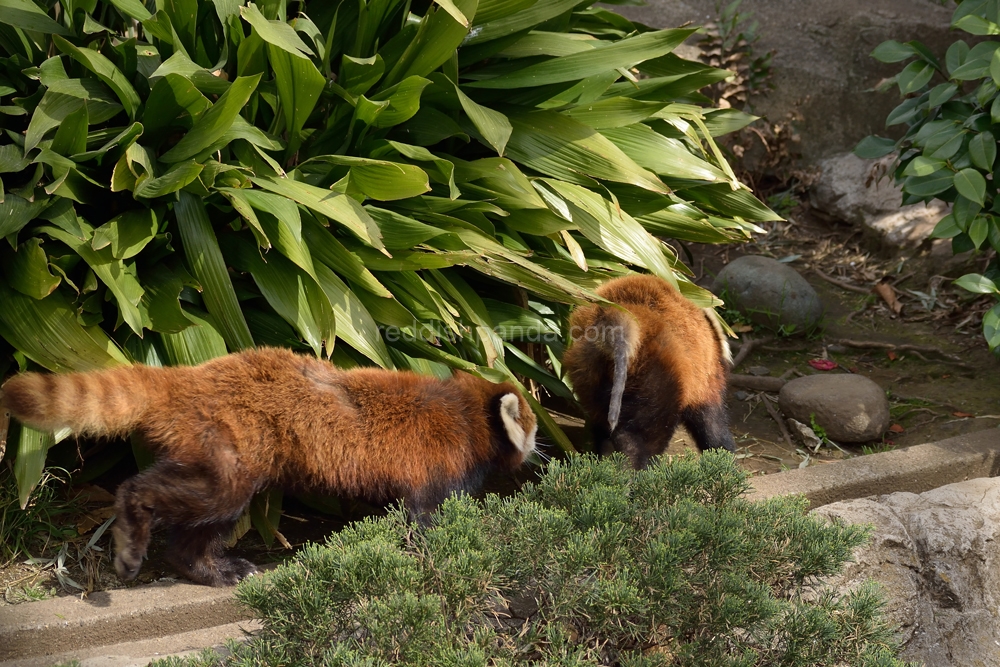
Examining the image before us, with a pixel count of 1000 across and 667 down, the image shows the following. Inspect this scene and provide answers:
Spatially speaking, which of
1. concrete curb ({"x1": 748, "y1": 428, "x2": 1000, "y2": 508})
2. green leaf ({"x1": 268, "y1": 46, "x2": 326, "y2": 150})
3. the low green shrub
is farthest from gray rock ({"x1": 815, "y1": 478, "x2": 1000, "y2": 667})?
green leaf ({"x1": 268, "y1": 46, "x2": 326, "y2": 150})

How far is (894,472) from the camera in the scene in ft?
14.5

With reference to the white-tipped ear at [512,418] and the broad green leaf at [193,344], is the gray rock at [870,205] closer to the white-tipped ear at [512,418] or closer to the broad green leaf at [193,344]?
the white-tipped ear at [512,418]

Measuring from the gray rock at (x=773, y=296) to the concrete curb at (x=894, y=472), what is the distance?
1.76 metres

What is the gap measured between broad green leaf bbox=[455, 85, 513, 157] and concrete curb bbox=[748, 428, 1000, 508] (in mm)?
2016

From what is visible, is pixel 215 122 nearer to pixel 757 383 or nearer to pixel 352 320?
pixel 352 320

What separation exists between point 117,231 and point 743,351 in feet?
13.4

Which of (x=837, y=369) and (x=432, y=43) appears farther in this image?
(x=837, y=369)

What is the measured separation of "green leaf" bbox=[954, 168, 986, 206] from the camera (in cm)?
477

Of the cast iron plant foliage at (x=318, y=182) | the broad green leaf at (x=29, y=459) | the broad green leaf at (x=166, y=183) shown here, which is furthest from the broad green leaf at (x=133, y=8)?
the broad green leaf at (x=29, y=459)

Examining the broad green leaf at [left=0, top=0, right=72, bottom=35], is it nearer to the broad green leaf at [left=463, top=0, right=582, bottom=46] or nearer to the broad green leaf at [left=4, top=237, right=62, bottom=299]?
→ the broad green leaf at [left=4, top=237, right=62, bottom=299]

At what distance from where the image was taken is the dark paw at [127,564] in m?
3.38

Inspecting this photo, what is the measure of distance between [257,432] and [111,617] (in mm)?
833

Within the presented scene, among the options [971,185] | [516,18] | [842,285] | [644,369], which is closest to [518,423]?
[644,369]

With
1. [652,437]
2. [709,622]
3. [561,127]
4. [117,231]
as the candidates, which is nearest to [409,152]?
[561,127]
